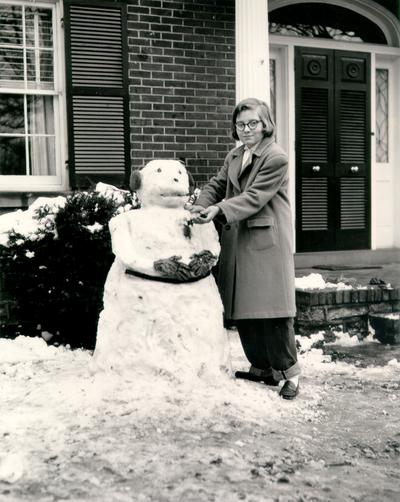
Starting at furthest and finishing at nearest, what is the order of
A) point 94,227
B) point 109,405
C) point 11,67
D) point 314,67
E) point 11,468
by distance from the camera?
point 314,67
point 11,67
point 94,227
point 109,405
point 11,468

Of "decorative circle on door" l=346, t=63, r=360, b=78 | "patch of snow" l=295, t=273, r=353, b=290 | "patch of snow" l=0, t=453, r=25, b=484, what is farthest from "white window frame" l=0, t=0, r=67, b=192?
"patch of snow" l=0, t=453, r=25, b=484

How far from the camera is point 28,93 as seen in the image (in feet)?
21.5

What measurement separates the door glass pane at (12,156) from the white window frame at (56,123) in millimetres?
65

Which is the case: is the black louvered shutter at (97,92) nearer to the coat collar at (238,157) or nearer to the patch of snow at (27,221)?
the patch of snow at (27,221)

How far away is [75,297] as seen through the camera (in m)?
5.30

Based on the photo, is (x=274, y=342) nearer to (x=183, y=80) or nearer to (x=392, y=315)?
(x=392, y=315)

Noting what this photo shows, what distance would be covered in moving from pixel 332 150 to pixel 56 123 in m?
3.14

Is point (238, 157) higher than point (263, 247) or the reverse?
higher

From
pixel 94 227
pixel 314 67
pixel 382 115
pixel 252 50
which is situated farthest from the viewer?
pixel 382 115

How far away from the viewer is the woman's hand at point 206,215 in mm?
3838

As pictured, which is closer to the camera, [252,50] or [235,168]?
[235,168]

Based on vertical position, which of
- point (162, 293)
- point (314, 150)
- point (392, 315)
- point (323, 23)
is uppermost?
point (323, 23)

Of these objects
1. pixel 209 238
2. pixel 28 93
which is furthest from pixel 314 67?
pixel 209 238

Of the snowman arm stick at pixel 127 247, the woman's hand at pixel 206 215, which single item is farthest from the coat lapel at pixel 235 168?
the snowman arm stick at pixel 127 247
